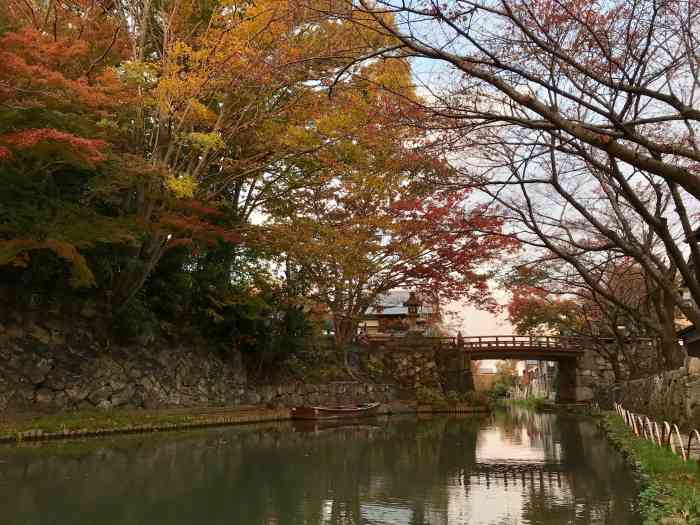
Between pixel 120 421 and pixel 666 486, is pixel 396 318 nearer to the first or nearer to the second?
pixel 120 421

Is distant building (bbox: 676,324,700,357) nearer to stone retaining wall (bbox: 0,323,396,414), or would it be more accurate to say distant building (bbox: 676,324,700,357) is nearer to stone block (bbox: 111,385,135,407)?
stone retaining wall (bbox: 0,323,396,414)

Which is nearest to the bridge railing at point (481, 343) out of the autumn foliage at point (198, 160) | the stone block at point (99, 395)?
the autumn foliage at point (198, 160)

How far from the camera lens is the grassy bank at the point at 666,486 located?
243 inches

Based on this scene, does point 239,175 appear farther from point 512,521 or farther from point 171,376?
point 512,521

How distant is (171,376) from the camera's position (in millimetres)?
20062

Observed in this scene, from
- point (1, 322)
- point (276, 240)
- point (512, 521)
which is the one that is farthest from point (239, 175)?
point (512, 521)

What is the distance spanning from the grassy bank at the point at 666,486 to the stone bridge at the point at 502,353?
21.9m

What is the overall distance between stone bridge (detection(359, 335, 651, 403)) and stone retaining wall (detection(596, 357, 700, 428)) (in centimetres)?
1393

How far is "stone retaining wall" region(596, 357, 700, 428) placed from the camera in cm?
1101

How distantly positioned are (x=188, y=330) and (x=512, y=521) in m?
17.1

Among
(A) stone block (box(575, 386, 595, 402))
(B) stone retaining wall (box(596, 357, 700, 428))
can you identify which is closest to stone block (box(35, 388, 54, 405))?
(B) stone retaining wall (box(596, 357, 700, 428))

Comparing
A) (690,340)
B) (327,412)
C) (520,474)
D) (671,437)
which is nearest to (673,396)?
(671,437)

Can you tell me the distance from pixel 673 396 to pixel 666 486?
5.86m

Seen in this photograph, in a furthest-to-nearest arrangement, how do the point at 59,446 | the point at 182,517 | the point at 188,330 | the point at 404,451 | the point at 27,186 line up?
the point at 188,330 < the point at 27,186 < the point at 404,451 < the point at 59,446 < the point at 182,517
